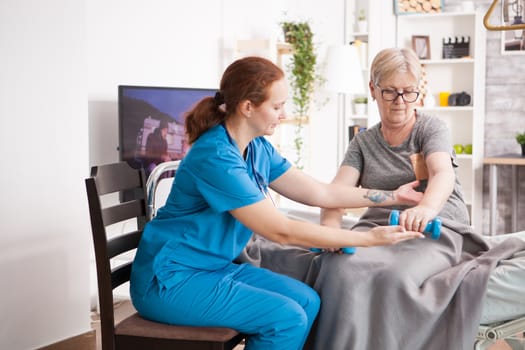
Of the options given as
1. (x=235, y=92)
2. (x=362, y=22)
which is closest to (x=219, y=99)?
(x=235, y=92)

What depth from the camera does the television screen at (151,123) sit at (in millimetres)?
3732

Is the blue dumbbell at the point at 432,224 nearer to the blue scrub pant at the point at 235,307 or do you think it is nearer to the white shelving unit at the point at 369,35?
the blue scrub pant at the point at 235,307

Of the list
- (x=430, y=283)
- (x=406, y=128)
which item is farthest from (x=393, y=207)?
(x=430, y=283)

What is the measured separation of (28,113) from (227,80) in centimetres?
93

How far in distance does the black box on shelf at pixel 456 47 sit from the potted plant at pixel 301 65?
1.09 m

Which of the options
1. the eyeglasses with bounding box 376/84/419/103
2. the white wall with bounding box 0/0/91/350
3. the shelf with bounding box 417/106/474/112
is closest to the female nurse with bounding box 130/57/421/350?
the eyeglasses with bounding box 376/84/419/103

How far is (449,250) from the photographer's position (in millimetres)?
1953

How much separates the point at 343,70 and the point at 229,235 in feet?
11.7

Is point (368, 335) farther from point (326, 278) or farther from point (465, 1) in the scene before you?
point (465, 1)

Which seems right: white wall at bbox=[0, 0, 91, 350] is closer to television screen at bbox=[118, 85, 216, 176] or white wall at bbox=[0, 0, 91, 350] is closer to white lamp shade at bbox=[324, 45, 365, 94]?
television screen at bbox=[118, 85, 216, 176]

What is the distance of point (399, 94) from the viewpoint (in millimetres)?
2137

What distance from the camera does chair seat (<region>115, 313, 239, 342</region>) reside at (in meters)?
1.74

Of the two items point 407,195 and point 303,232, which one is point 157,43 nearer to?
point 407,195

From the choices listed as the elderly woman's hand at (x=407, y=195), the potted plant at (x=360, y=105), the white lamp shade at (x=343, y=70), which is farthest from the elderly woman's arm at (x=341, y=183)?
the potted plant at (x=360, y=105)
